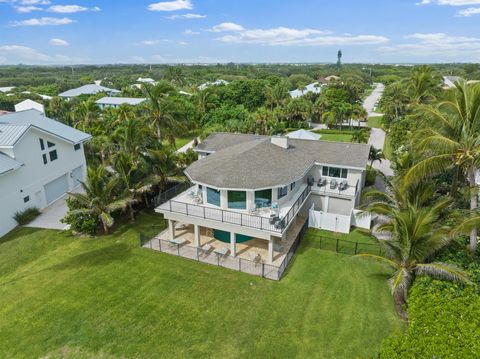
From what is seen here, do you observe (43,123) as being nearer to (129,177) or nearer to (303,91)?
(129,177)

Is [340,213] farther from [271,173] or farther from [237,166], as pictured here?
[237,166]

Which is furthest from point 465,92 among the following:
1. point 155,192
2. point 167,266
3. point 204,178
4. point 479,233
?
point 155,192

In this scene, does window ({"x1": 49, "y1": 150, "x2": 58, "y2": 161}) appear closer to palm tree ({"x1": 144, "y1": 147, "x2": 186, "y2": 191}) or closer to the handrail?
palm tree ({"x1": 144, "y1": 147, "x2": 186, "y2": 191})

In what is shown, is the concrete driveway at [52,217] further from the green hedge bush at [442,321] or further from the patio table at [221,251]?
the green hedge bush at [442,321]

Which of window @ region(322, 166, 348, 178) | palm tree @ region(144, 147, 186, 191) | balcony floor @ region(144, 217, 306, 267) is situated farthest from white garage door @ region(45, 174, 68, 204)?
window @ region(322, 166, 348, 178)

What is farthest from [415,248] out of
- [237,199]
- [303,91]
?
[303,91]

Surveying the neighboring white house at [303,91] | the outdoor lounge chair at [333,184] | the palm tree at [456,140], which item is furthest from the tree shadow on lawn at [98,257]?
the neighboring white house at [303,91]
